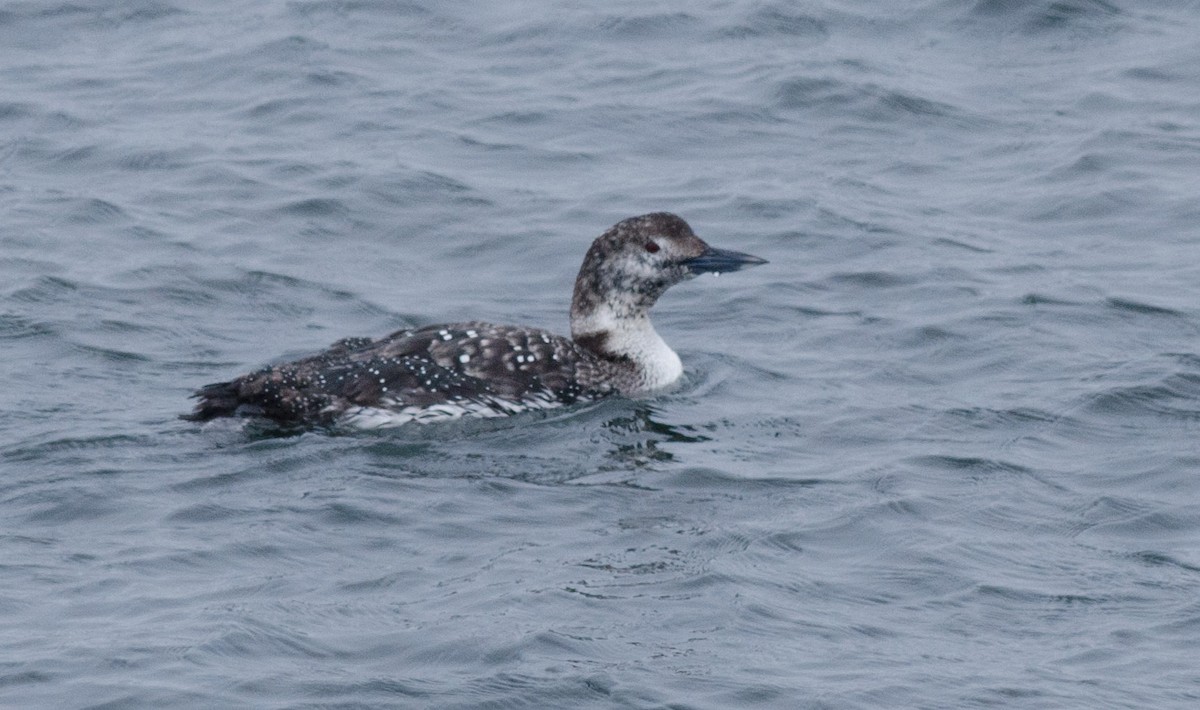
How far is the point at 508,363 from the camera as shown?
35.0 feet

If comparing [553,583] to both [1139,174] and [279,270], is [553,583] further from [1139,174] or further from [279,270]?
[1139,174]

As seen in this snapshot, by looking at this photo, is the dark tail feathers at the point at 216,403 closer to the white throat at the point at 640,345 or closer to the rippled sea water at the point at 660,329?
the rippled sea water at the point at 660,329

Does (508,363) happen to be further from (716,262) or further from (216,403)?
(216,403)

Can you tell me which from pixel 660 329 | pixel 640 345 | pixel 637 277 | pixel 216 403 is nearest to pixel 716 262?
pixel 637 277

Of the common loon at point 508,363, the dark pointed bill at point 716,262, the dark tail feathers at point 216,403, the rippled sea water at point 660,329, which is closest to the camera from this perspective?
the rippled sea water at point 660,329

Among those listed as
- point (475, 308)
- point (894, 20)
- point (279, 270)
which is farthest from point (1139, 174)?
point (279, 270)

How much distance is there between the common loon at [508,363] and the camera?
1012 cm

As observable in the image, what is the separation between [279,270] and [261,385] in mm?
2824

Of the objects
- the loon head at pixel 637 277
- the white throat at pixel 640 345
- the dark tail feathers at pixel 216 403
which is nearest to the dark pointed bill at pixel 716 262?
the loon head at pixel 637 277

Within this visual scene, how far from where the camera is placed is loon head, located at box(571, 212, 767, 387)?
36.8ft

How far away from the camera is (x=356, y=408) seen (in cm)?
1016

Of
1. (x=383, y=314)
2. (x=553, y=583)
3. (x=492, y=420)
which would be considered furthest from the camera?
(x=383, y=314)

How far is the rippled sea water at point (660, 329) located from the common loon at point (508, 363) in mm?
160

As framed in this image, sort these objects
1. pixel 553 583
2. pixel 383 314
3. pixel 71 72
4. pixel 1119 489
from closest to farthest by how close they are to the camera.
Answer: pixel 553 583
pixel 1119 489
pixel 383 314
pixel 71 72
